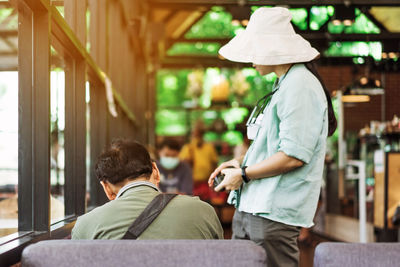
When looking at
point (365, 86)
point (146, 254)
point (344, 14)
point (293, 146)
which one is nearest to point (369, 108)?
point (365, 86)

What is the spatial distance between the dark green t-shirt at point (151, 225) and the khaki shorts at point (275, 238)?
0.53 ft

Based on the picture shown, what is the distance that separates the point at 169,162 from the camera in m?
6.33

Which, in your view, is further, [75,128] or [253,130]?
[75,128]

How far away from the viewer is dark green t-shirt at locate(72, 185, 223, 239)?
1.77 metres

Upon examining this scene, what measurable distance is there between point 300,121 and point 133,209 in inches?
23.8

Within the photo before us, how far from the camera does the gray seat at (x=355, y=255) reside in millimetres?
1474

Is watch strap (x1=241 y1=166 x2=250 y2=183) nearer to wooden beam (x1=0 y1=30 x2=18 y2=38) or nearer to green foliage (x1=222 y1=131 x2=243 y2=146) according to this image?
wooden beam (x1=0 y1=30 x2=18 y2=38)

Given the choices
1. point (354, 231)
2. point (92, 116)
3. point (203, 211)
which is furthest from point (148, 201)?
point (354, 231)

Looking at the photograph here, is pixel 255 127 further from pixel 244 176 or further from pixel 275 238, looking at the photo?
pixel 275 238

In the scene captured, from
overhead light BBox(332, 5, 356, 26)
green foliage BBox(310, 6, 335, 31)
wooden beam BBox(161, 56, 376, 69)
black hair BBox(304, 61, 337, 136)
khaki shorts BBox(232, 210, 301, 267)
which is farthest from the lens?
wooden beam BBox(161, 56, 376, 69)

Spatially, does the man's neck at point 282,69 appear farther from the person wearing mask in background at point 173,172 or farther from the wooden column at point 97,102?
the person wearing mask in background at point 173,172

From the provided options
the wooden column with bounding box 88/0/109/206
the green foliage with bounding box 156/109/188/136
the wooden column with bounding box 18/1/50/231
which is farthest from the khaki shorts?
the green foliage with bounding box 156/109/188/136

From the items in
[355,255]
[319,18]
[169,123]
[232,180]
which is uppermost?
[319,18]

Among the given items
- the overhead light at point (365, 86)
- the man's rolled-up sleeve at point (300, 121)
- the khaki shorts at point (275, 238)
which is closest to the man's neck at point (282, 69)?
the man's rolled-up sleeve at point (300, 121)
